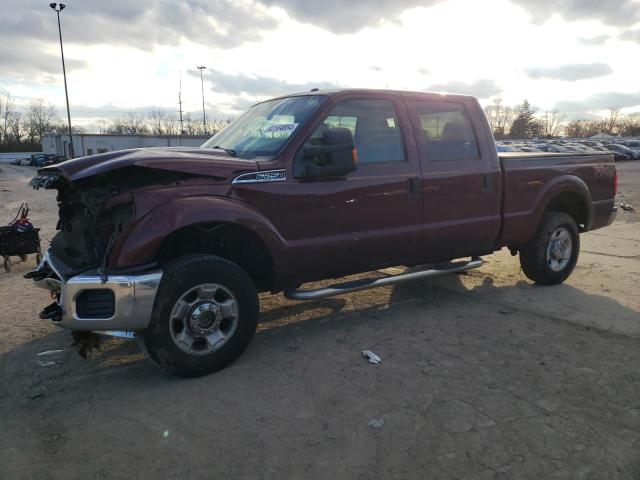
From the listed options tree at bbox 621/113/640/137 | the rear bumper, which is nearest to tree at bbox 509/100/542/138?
tree at bbox 621/113/640/137

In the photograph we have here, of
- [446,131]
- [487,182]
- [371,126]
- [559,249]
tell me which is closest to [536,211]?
[559,249]

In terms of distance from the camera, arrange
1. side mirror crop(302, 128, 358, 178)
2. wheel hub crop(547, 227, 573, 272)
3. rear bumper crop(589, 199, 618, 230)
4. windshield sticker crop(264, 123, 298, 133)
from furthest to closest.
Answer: rear bumper crop(589, 199, 618, 230) < wheel hub crop(547, 227, 573, 272) < windshield sticker crop(264, 123, 298, 133) < side mirror crop(302, 128, 358, 178)

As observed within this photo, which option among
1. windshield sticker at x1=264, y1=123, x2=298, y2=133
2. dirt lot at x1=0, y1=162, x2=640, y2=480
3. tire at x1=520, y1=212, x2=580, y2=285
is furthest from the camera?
tire at x1=520, y1=212, x2=580, y2=285

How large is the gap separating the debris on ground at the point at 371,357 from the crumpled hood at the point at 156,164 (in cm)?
161

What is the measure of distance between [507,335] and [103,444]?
10.3ft

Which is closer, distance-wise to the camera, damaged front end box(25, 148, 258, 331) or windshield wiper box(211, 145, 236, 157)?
damaged front end box(25, 148, 258, 331)

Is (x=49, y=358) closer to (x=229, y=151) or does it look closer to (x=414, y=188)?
(x=229, y=151)

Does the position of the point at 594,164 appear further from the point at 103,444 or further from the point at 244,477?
the point at 103,444

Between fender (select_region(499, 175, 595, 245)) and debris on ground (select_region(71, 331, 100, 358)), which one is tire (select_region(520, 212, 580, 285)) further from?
debris on ground (select_region(71, 331, 100, 358))

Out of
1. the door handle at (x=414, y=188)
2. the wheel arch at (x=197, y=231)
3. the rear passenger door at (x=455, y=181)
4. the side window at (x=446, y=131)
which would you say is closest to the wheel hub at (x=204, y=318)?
the wheel arch at (x=197, y=231)

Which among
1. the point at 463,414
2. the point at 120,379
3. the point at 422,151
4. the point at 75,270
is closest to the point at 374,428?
the point at 463,414

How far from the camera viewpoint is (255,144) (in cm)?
416

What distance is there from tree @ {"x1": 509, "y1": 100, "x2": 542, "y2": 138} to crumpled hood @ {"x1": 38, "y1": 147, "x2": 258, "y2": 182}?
109579 mm

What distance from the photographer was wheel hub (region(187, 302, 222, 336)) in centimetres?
343
